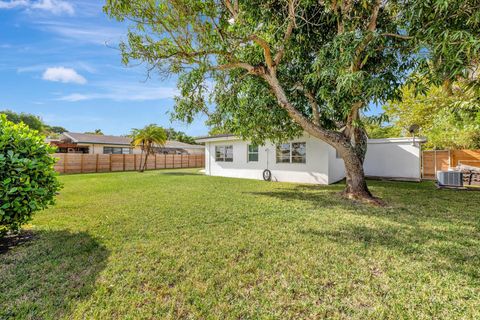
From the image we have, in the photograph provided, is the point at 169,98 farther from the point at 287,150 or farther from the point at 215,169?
the point at 215,169

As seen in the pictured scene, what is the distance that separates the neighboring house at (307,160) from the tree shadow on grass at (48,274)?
8379 mm

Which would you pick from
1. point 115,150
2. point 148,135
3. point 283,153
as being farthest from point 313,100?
point 115,150

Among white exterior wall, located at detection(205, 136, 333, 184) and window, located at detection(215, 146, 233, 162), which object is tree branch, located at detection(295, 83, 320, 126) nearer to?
white exterior wall, located at detection(205, 136, 333, 184)

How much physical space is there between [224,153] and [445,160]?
13.0 m

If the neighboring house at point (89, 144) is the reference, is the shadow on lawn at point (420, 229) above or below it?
below

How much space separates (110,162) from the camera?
19.4 metres

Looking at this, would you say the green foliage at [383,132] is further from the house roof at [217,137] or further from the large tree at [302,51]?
the large tree at [302,51]

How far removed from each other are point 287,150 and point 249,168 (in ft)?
8.80

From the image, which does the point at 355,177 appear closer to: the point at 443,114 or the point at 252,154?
the point at 443,114

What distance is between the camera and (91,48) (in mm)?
8445

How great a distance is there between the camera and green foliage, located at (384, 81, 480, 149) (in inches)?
151

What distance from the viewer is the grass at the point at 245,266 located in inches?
85.3

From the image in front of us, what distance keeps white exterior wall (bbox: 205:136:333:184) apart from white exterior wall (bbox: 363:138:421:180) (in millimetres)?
4653

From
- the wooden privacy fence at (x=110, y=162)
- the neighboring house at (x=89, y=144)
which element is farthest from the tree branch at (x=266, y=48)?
the neighboring house at (x=89, y=144)
